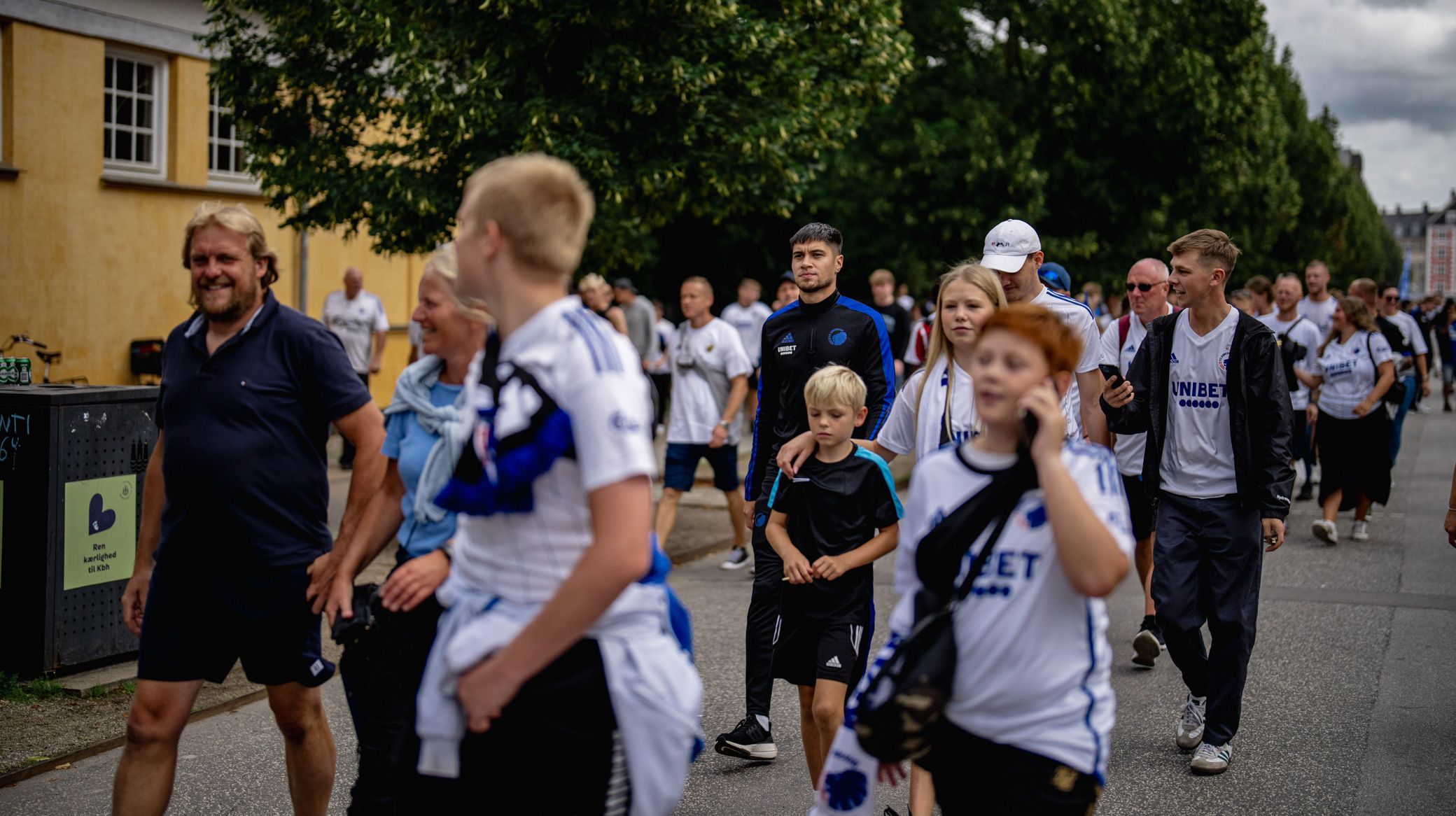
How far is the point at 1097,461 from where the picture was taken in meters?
2.79

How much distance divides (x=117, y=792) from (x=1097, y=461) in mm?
2811

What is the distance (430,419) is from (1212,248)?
342 cm

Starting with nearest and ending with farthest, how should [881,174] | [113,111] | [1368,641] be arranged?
[1368,641] < [113,111] < [881,174]

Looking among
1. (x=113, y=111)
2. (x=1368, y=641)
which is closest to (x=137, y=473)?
(x=1368, y=641)

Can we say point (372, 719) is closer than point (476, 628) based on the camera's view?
No

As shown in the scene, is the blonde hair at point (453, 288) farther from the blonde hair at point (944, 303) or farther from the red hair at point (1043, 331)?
the blonde hair at point (944, 303)

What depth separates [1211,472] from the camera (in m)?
5.46

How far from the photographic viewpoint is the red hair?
8.89 feet

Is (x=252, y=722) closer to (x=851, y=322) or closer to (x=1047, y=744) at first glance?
(x=851, y=322)

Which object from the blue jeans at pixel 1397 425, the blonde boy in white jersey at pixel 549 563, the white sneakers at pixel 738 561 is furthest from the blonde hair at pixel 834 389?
the blue jeans at pixel 1397 425

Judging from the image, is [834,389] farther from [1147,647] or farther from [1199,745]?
[1147,647]

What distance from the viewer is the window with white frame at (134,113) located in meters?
15.2

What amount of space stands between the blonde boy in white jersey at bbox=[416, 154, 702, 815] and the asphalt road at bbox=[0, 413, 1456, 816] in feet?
0.38

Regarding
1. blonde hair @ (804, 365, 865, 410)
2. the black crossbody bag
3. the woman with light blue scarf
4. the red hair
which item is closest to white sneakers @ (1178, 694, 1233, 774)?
blonde hair @ (804, 365, 865, 410)
